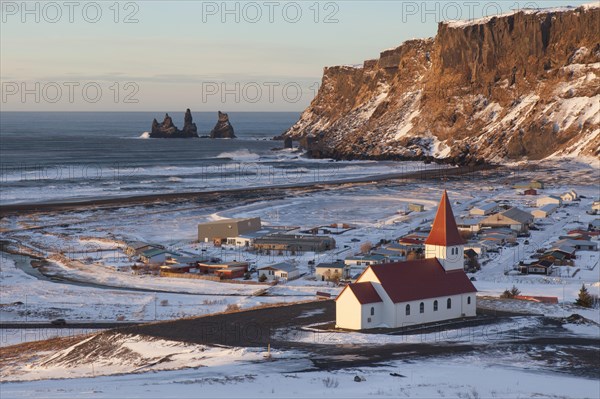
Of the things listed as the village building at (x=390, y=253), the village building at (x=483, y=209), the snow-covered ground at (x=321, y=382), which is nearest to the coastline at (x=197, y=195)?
the village building at (x=483, y=209)

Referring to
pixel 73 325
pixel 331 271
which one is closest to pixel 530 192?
pixel 331 271

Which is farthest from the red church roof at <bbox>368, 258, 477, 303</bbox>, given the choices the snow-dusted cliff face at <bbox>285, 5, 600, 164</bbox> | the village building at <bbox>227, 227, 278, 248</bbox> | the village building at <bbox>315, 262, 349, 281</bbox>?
the snow-dusted cliff face at <bbox>285, 5, 600, 164</bbox>

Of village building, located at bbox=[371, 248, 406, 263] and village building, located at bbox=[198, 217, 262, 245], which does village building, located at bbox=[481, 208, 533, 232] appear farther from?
village building, located at bbox=[198, 217, 262, 245]

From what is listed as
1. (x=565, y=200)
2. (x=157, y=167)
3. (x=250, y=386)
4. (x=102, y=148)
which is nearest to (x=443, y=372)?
(x=250, y=386)

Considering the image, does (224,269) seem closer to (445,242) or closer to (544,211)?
(445,242)

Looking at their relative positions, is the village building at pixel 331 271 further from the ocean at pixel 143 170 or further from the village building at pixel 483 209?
the ocean at pixel 143 170
